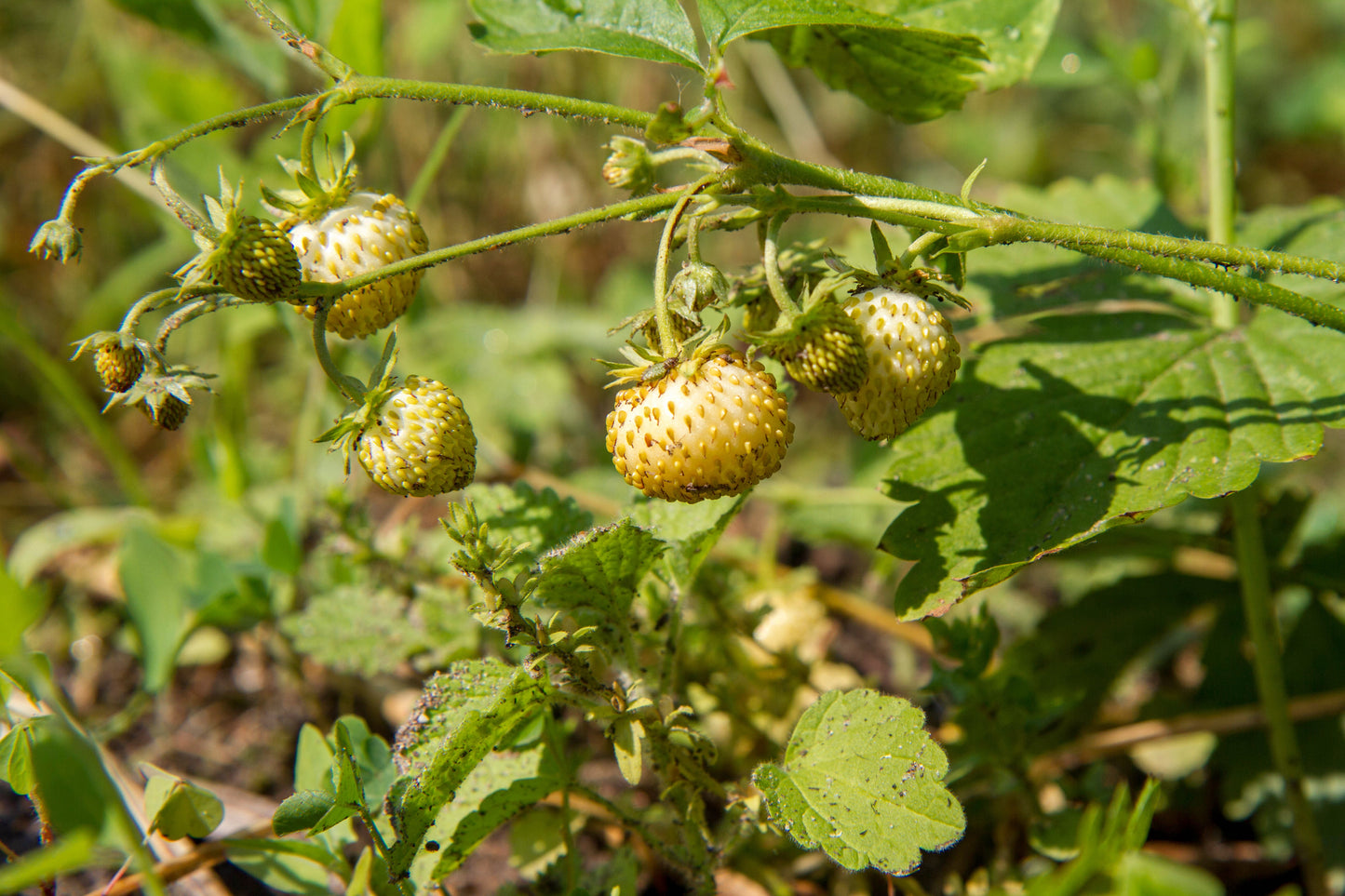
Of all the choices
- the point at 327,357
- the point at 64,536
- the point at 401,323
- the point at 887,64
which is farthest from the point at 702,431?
the point at 64,536

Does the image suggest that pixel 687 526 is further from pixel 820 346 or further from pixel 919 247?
pixel 919 247

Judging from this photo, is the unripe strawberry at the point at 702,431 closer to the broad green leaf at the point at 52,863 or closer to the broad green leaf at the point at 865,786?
the broad green leaf at the point at 865,786

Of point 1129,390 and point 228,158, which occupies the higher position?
point 228,158

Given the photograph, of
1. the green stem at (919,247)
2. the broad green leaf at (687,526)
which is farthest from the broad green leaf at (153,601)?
the green stem at (919,247)

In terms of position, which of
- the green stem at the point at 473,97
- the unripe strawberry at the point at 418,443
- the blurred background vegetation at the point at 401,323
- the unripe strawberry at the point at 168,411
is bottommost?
the blurred background vegetation at the point at 401,323

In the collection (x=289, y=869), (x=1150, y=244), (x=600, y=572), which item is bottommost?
(x=289, y=869)

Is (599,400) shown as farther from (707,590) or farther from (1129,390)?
(1129,390)

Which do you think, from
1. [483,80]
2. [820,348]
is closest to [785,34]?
[820,348]
